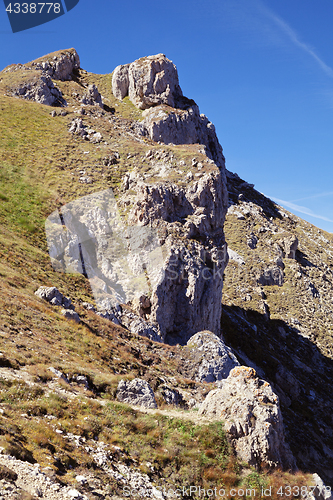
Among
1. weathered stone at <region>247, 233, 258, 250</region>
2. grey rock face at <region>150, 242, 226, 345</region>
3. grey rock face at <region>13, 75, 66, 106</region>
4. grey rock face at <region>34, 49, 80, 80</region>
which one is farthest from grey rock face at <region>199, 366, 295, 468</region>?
grey rock face at <region>34, 49, 80, 80</region>

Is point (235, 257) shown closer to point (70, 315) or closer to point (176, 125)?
point (176, 125)

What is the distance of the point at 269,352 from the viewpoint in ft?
198

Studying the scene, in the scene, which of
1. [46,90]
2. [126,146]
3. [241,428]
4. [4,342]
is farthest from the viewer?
[46,90]

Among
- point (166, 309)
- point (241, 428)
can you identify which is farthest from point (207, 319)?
point (241, 428)

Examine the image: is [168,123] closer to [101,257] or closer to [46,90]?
[46,90]

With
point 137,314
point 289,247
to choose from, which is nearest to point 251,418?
point 137,314

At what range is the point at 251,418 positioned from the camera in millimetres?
13609

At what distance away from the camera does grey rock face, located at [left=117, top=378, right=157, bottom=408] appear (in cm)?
1616

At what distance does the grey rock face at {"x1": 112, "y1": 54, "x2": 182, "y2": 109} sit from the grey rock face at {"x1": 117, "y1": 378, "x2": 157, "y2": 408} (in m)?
82.1

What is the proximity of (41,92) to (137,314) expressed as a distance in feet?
193

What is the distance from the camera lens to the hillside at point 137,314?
11352 millimetres

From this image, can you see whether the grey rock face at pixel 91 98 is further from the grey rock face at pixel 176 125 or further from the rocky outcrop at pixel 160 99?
the grey rock face at pixel 176 125

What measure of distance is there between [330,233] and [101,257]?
122992 mm

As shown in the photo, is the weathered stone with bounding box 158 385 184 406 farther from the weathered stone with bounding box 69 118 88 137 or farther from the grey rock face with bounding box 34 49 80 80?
the grey rock face with bounding box 34 49 80 80
